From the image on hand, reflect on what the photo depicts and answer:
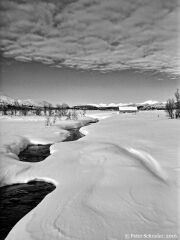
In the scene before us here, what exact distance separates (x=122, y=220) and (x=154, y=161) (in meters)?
3.26

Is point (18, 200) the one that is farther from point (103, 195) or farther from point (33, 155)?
point (33, 155)

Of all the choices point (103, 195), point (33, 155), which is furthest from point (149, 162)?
point (33, 155)

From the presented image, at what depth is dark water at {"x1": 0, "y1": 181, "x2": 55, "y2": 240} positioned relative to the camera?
14.1 ft

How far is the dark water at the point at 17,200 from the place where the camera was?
4.28 metres

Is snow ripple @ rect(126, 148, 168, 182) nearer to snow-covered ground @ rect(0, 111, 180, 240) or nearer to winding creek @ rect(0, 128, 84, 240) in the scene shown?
snow-covered ground @ rect(0, 111, 180, 240)

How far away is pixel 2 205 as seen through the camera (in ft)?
16.5

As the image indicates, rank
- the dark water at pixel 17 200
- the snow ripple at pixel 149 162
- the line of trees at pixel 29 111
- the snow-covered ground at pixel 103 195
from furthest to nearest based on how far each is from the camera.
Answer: the line of trees at pixel 29 111, the snow ripple at pixel 149 162, the dark water at pixel 17 200, the snow-covered ground at pixel 103 195

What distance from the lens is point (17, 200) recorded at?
526 centimetres

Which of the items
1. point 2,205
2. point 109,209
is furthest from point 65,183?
point 109,209

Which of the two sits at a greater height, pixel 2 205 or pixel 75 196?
pixel 75 196

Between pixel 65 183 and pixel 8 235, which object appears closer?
pixel 8 235

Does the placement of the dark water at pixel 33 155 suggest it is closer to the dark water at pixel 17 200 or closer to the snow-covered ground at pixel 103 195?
the snow-covered ground at pixel 103 195

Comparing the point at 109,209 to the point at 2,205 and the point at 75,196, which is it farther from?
the point at 2,205

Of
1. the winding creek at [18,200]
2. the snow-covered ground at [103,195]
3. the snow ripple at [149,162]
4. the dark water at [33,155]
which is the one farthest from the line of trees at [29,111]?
the winding creek at [18,200]
